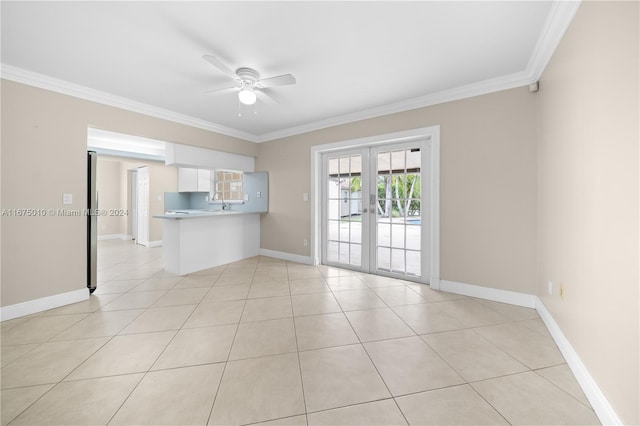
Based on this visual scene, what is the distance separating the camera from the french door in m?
3.35

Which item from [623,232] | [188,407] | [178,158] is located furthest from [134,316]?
[623,232]

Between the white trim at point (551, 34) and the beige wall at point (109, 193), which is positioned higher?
the white trim at point (551, 34)

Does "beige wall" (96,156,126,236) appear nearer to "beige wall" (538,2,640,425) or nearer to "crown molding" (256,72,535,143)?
"crown molding" (256,72,535,143)

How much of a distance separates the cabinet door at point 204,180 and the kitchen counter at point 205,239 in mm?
1874

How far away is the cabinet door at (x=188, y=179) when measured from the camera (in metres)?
6.01

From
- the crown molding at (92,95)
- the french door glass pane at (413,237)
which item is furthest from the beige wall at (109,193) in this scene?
the french door glass pane at (413,237)

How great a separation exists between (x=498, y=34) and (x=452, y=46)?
12.8 inches

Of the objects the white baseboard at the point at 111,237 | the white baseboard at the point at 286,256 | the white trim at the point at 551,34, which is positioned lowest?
the white baseboard at the point at 286,256

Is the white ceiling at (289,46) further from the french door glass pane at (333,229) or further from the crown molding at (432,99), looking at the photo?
the french door glass pane at (333,229)

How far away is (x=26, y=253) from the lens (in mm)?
2467

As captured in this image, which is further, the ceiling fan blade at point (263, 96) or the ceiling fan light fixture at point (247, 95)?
the ceiling fan blade at point (263, 96)

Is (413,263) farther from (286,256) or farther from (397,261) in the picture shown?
(286,256)

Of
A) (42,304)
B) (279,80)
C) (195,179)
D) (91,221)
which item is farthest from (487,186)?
(195,179)

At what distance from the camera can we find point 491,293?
2.74 meters
